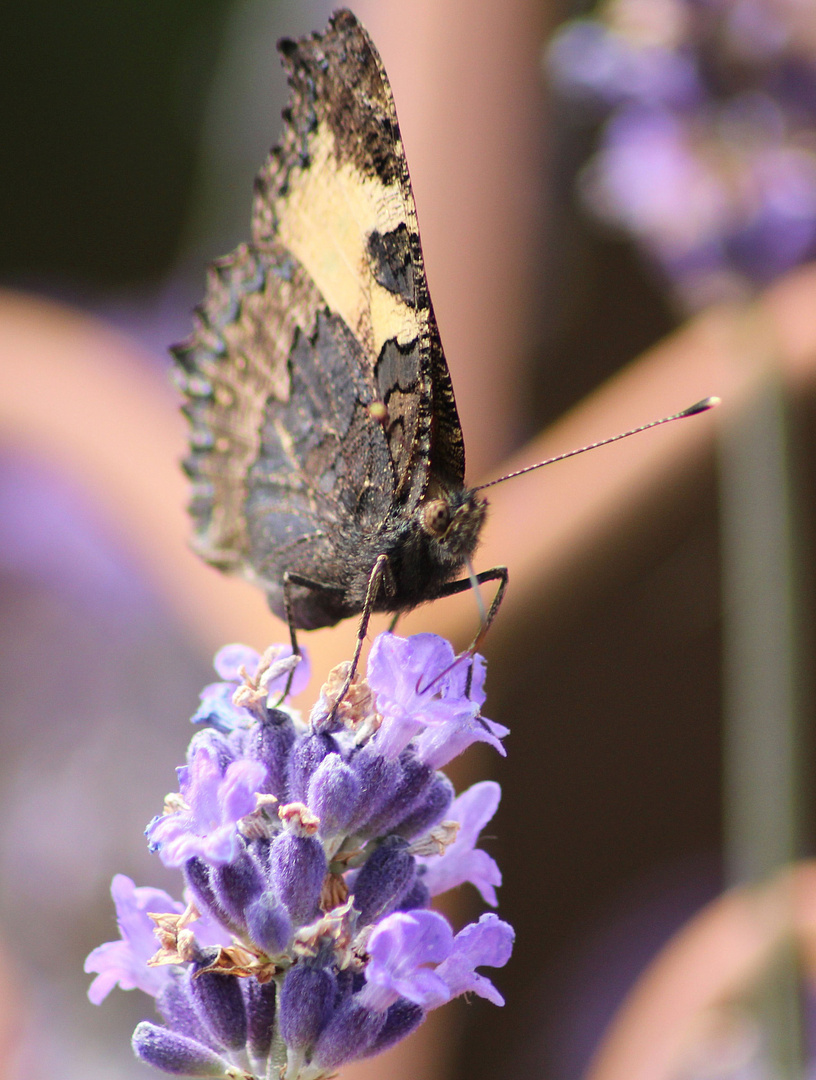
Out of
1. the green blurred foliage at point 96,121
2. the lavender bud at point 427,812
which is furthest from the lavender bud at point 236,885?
the green blurred foliage at point 96,121

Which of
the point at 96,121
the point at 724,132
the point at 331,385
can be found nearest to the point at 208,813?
the point at 331,385

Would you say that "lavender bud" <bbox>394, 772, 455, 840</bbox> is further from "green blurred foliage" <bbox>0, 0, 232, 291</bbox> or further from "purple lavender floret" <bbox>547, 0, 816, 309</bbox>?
"green blurred foliage" <bbox>0, 0, 232, 291</bbox>

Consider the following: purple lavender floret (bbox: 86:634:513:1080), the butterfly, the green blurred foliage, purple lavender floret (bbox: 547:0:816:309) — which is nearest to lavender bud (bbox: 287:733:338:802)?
purple lavender floret (bbox: 86:634:513:1080)

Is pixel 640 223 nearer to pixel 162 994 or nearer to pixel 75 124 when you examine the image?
pixel 162 994

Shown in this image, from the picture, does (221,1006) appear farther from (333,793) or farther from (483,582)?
(483,582)

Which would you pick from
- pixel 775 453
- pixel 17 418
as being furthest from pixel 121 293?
pixel 775 453

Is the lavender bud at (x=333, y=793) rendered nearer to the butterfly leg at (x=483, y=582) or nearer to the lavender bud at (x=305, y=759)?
the lavender bud at (x=305, y=759)
